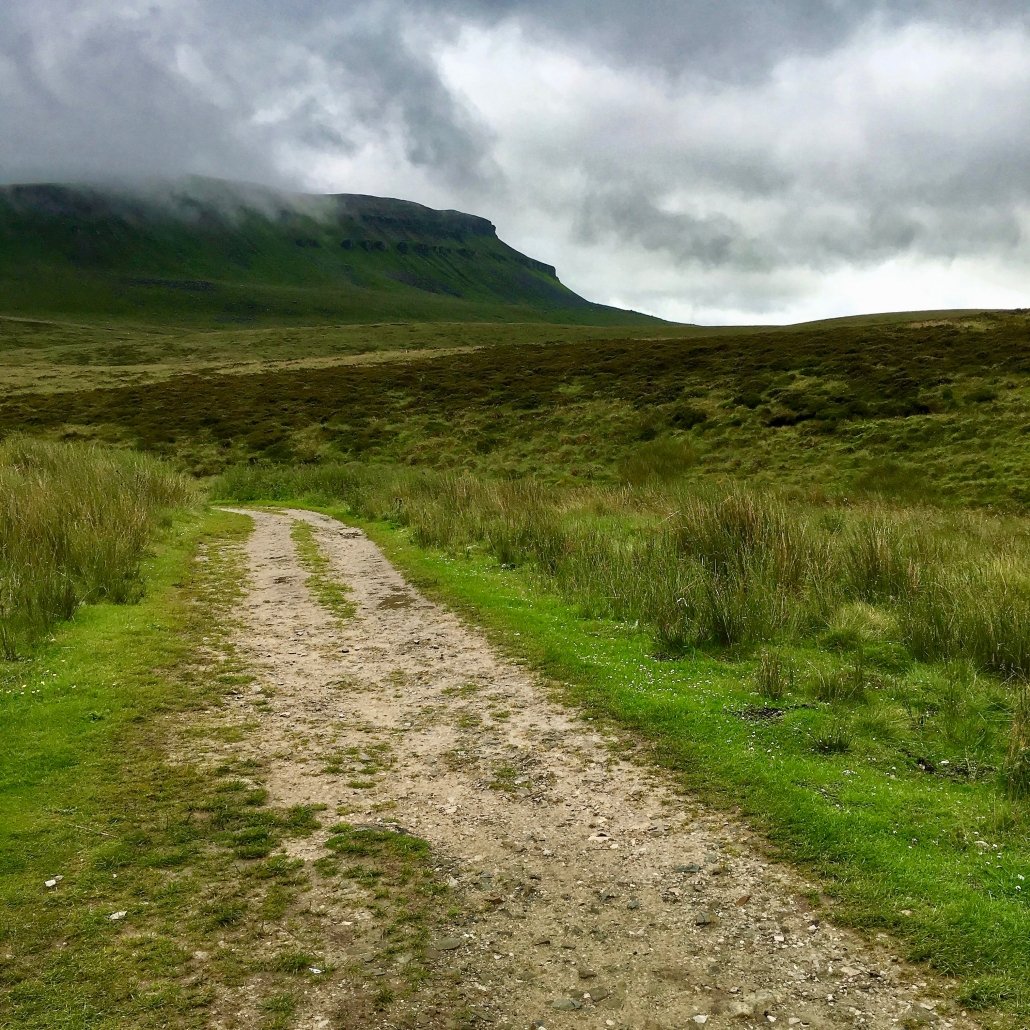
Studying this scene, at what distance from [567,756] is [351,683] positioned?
9.30ft

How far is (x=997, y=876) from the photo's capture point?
4.02m

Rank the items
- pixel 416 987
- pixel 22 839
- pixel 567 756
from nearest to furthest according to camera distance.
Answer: pixel 416 987 < pixel 22 839 < pixel 567 756

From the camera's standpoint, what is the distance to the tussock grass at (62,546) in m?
8.36

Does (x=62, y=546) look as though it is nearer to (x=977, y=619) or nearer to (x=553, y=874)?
(x=553, y=874)

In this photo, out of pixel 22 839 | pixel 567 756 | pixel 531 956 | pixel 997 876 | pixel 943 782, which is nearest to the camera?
pixel 531 956

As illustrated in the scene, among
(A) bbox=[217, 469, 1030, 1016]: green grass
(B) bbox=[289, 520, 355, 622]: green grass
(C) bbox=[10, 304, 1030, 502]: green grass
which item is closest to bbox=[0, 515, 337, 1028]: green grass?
(A) bbox=[217, 469, 1030, 1016]: green grass

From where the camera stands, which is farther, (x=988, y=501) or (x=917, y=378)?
(x=917, y=378)

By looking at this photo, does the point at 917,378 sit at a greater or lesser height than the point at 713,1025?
greater

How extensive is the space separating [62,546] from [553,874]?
9.26m

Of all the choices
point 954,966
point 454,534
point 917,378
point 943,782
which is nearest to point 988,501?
point 917,378

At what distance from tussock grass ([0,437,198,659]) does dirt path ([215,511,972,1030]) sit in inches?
111

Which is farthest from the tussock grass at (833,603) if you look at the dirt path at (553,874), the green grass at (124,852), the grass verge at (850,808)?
the green grass at (124,852)

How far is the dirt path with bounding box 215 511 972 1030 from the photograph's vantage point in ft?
10.7

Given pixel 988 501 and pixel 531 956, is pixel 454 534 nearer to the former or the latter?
pixel 531 956
